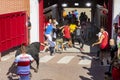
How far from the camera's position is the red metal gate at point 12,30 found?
24484mm

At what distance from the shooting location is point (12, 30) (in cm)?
2609

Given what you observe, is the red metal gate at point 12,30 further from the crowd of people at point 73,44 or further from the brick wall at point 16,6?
the crowd of people at point 73,44

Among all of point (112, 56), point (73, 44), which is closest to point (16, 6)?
point (73, 44)

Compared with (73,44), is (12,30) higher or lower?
higher

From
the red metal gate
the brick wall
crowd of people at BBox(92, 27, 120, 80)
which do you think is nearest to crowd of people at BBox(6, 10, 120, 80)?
crowd of people at BBox(92, 27, 120, 80)

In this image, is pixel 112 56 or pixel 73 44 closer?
pixel 112 56

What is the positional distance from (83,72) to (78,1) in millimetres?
32461

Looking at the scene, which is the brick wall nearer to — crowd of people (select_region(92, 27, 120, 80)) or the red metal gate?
the red metal gate

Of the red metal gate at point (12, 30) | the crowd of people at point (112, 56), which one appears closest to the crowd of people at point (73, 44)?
the crowd of people at point (112, 56)

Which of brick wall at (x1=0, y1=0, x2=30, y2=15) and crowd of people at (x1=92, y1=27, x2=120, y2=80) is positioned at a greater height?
brick wall at (x1=0, y1=0, x2=30, y2=15)

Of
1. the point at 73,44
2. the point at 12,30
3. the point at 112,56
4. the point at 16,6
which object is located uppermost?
the point at 16,6

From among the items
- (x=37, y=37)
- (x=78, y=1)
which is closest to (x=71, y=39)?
(x=37, y=37)

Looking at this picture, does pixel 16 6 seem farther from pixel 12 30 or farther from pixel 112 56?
pixel 112 56

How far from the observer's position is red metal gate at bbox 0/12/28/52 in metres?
24.5
